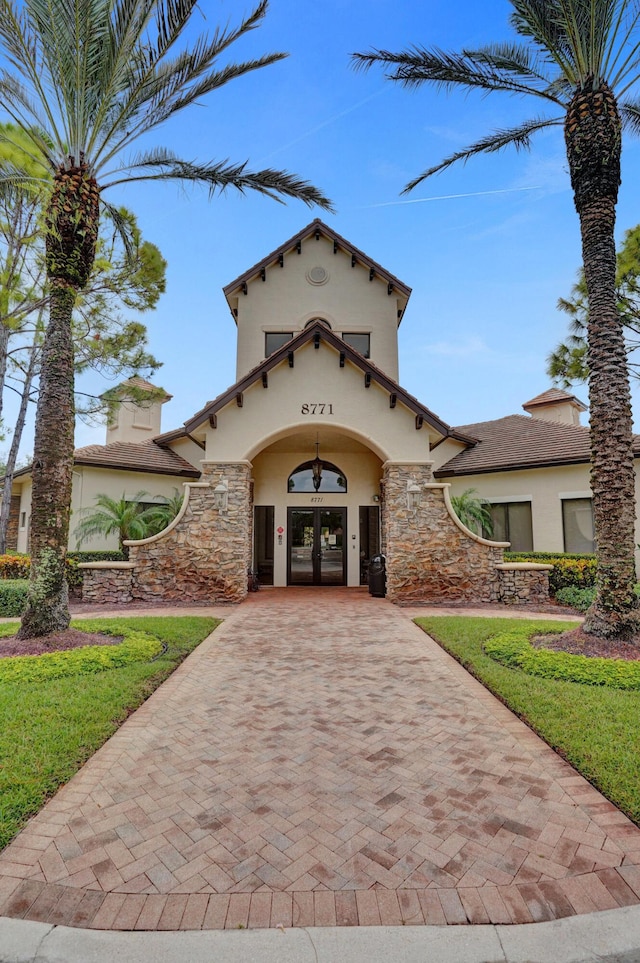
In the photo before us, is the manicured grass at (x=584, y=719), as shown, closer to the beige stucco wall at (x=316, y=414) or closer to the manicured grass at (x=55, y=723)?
the manicured grass at (x=55, y=723)

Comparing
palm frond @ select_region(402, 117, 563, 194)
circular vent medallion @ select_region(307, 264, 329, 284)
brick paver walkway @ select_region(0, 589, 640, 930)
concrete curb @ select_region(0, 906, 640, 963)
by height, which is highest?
circular vent medallion @ select_region(307, 264, 329, 284)

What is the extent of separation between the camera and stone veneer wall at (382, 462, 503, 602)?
13219 millimetres

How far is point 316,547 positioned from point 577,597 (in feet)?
27.8

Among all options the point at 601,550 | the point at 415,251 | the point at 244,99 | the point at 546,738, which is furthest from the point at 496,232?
the point at 546,738

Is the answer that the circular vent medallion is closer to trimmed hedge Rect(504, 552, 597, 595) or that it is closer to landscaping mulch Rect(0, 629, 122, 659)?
trimmed hedge Rect(504, 552, 597, 595)

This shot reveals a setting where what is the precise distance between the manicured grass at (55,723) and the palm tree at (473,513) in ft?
35.1

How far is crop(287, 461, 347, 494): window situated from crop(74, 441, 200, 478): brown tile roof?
3825mm

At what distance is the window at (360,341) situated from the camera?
19234mm

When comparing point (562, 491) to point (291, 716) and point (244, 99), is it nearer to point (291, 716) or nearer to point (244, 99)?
point (291, 716)

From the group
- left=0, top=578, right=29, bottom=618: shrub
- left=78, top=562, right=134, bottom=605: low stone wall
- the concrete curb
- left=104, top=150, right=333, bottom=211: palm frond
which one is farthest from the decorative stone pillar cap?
the concrete curb

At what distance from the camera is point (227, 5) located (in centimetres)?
802

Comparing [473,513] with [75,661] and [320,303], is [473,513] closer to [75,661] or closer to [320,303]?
[320,303]

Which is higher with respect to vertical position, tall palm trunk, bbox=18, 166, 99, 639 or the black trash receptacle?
tall palm trunk, bbox=18, 166, 99, 639

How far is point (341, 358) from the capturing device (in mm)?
13734
